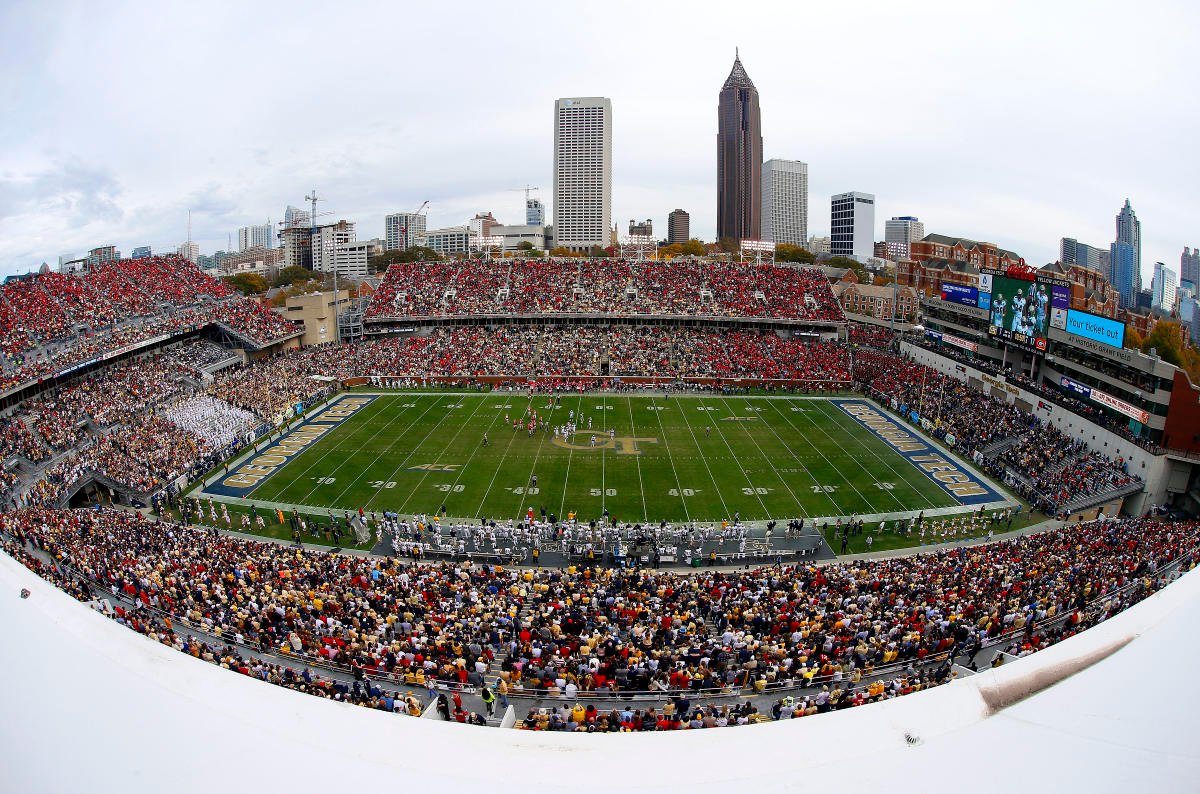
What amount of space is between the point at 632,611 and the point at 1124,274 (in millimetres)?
73066

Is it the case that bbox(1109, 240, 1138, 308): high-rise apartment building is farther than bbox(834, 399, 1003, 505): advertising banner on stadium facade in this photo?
Yes

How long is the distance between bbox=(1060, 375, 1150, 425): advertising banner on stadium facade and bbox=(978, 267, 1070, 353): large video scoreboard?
253 cm

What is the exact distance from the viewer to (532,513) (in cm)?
2773

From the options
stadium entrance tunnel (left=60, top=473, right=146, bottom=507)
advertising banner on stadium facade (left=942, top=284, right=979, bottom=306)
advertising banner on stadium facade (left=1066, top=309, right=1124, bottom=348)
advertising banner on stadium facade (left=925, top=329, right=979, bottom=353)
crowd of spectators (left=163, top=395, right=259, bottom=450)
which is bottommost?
stadium entrance tunnel (left=60, top=473, right=146, bottom=507)

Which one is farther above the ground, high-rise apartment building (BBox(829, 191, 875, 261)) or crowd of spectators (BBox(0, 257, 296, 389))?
high-rise apartment building (BBox(829, 191, 875, 261))

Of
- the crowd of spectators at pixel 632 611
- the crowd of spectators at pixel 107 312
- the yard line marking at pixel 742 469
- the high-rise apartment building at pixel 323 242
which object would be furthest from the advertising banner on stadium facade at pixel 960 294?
the high-rise apartment building at pixel 323 242

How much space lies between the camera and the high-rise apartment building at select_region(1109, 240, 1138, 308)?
218ft

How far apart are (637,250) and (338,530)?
108222 mm

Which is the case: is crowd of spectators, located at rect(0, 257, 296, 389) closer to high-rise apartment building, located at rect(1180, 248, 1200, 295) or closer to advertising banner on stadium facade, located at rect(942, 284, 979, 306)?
advertising banner on stadium facade, located at rect(942, 284, 979, 306)

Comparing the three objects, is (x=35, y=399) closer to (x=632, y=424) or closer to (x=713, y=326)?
(x=632, y=424)

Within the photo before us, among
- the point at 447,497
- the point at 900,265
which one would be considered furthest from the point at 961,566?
the point at 900,265

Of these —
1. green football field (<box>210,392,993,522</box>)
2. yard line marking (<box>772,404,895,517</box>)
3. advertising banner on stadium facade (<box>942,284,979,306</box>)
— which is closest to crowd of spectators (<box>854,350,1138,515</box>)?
green football field (<box>210,392,993,522</box>)

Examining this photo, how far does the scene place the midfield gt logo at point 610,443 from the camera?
37.1 meters

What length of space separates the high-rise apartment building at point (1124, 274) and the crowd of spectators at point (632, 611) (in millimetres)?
56111
